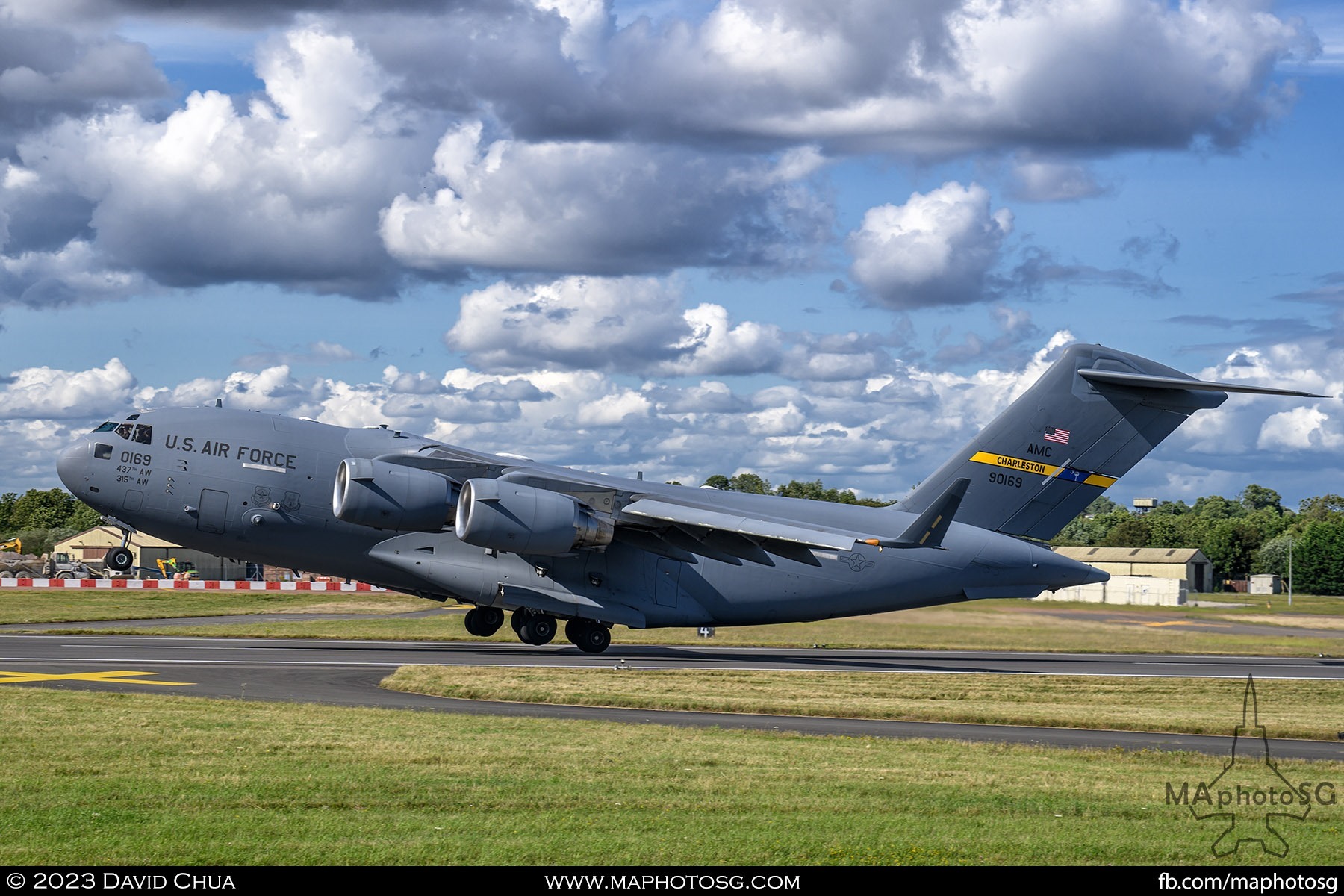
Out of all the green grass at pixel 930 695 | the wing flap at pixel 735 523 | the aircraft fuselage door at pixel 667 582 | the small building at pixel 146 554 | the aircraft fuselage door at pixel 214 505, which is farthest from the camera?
the small building at pixel 146 554

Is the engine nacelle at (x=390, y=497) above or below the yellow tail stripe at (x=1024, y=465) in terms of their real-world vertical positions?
below

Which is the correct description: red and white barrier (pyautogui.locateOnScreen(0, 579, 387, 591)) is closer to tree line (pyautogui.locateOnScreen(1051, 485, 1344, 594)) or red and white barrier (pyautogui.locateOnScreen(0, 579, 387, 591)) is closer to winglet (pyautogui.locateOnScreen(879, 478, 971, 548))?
winglet (pyautogui.locateOnScreen(879, 478, 971, 548))

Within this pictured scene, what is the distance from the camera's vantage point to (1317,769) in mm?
14219

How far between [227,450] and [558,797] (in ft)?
57.3

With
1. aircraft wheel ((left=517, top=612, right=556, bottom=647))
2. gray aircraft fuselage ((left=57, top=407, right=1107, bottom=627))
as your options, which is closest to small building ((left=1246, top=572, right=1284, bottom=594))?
gray aircraft fuselage ((left=57, top=407, right=1107, bottom=627))

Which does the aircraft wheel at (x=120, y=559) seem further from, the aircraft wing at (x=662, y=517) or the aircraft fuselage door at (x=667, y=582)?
the aircraft fuselage door at (x=667, y=582)

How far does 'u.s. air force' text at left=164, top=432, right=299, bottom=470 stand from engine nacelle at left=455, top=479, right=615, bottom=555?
13.2 ft

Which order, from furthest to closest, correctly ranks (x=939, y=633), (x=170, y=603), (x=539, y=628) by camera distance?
(x=170, y=603) → (x=939, y=633) → (x=539, y=628)

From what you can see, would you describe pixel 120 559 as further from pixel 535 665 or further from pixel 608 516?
pixel 608 516

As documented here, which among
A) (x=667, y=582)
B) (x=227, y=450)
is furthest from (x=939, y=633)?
(x=227, y=450)

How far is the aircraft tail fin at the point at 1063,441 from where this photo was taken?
30.2 m

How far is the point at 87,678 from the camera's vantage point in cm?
2059

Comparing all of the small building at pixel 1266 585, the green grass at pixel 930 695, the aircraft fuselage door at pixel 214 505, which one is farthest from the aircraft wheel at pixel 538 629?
the small building at pixel 1266 585

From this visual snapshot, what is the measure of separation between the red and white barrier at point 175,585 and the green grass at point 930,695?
3042 centimetres
